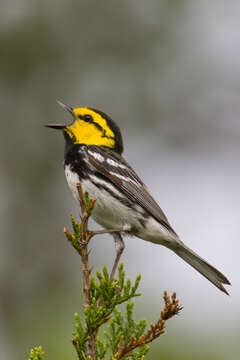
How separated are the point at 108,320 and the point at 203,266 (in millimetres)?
1306

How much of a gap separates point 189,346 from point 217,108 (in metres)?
3.94

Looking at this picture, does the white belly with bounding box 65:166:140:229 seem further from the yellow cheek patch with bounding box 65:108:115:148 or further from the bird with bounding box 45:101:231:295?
the yellow cheek patch with bounding box 65:108:115:148

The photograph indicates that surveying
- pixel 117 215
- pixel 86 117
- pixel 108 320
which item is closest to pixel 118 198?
pixel 117 215

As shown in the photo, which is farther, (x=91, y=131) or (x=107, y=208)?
(x=91, y=131)

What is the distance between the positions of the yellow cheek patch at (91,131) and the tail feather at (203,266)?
105 centimetres

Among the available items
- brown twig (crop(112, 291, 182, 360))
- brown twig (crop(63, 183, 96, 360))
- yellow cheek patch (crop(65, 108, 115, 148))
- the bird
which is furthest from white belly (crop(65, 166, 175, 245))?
brown twig (crop(112, 291, 182, 360))

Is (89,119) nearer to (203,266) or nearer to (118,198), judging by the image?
(118,198)

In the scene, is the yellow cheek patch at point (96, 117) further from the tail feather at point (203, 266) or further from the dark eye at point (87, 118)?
the tail feather at point (203, 266)

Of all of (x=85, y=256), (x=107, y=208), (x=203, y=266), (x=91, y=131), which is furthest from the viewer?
(x=91, y=131)

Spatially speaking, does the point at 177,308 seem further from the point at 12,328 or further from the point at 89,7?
the point at 89,7

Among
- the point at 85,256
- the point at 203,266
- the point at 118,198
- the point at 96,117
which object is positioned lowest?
the point at 85,256

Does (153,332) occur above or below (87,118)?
below

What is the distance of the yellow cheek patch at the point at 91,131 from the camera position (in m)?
4.27

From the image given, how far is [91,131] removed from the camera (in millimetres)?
4336
